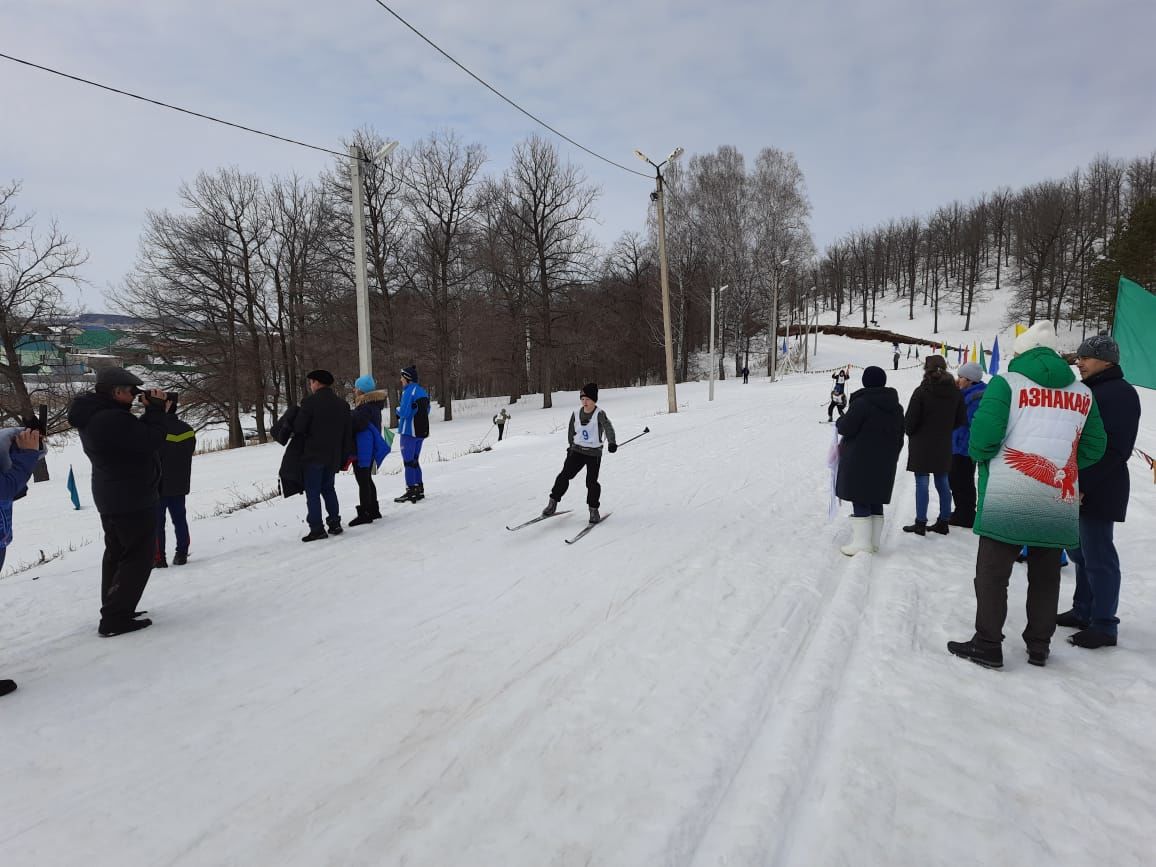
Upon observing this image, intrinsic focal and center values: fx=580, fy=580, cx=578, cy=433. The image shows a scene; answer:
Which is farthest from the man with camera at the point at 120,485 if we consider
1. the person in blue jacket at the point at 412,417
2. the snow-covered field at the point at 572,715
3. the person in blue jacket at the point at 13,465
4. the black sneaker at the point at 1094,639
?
the black sneaker at the point at 1094,639

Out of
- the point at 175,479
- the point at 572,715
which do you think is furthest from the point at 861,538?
the point at 175,479

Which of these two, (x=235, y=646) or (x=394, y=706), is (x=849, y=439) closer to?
(x=394, y=706)

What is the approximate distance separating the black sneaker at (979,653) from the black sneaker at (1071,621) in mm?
918

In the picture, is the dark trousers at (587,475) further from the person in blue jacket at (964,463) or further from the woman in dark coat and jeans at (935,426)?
the person in blue jacket at (964,463)

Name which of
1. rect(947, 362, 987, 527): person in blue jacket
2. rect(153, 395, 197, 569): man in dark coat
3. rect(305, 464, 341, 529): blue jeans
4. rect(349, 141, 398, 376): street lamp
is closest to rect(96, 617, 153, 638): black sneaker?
rect(153, 395, 197, 569): man in dark coat

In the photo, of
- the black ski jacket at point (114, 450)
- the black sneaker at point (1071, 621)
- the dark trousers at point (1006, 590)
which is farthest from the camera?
the black ski jacket at point (114, 450)

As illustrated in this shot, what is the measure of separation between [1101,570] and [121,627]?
6869 mm

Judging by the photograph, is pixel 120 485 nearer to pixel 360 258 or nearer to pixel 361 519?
pixel 361 519

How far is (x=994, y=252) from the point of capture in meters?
→ 83.3

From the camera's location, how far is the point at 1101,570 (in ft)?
12.1

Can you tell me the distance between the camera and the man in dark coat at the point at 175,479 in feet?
19.4

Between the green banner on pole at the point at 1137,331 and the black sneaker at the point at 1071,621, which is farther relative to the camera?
the green banner on pole at the point at 1137,331

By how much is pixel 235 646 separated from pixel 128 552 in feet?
3.83

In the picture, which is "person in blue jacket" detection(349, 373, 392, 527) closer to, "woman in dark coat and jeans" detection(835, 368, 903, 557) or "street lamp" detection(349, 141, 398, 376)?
"street lamp" detection(349, 141, 398, 376)
